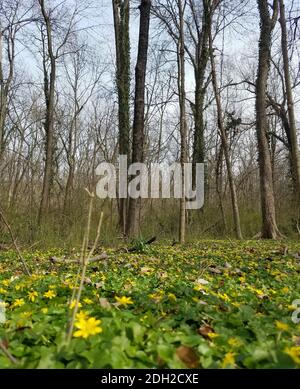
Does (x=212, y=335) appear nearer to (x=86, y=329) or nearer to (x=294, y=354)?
(x=294, y=354)

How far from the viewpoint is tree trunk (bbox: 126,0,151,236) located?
10.4 metres

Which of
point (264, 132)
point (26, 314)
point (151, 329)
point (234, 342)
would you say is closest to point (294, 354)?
point (234, 342)

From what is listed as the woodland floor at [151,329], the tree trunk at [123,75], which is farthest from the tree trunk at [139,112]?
the woodland floor at [151,329]

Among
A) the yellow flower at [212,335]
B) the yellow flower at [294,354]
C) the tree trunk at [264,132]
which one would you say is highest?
the tree trunk at [264,132]

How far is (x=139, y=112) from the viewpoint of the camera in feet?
34.4

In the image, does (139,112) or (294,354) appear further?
(139,112)

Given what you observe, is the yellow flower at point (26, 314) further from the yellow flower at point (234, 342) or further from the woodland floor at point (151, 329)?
the yellow flower at point (234, 342)

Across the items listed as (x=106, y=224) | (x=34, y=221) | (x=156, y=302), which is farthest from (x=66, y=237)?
(x=156, y=302)

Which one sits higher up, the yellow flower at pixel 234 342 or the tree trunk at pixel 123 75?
the tree trunk at pixel 123 75

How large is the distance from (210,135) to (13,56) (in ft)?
41.6

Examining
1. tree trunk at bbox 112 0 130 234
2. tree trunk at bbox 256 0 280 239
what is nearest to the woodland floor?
tree trunk at bbox 256 0 280 239

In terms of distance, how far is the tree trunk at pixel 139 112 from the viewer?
1041 centimetres

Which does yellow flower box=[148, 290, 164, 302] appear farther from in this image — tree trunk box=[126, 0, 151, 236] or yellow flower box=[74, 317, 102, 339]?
tree trunk box=[126, 0, 151, 236]

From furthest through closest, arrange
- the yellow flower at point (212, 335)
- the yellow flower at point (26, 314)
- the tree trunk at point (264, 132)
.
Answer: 1. the tree trunk at point (264, 132)
2. the yellow flower at point (26, 314)
3. the yellow flower at point (212, 335)
